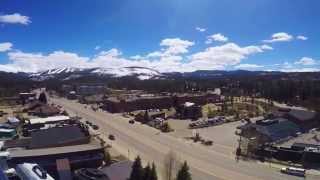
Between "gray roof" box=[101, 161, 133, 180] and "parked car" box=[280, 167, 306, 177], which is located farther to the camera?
"parked car" box=[280, 167, 306, 177]

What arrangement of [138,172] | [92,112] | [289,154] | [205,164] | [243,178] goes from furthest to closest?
[92,112]
[289,154]
[205,164]
[243,178]
[138,172]

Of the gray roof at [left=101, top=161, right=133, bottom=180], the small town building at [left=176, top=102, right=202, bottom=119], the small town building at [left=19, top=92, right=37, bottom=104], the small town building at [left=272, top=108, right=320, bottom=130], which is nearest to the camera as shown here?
the gray roof at [left=101, top=161, right=133, bottom=180]

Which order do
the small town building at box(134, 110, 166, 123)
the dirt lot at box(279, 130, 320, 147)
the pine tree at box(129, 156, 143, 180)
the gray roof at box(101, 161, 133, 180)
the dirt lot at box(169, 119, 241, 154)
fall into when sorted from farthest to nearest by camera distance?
the small town building at box(134, 110, 166, 123) → the dirt lot at box(279, 130, 320, 147) → the dirt lot at box(169, 119, 241, 154) → the gray roof at box(101, 161, 133, 180) → the pine tree at box(129, 156, 143, 180)

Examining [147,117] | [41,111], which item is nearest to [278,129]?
[147,117]

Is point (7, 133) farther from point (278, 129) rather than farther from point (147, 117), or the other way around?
point (278, 129)

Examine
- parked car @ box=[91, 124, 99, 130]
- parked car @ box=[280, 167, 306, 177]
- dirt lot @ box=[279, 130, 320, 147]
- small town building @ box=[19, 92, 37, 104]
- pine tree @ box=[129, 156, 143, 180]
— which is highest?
small town building @ box=[19, 92, 37, 104]

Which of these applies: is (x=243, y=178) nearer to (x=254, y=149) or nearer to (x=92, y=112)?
(x=254, y=149)

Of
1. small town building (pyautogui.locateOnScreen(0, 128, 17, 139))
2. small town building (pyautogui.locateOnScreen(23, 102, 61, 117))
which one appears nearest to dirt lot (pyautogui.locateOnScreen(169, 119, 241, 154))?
small town building (pyautogui.locateOnScreen(0, 128, 17, 139))

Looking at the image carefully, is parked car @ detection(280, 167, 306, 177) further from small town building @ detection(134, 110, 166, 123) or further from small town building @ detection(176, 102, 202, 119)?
small town building @ detection(176, 102, 202, 119)

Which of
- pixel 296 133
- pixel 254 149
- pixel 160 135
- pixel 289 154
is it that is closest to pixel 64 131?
pixel 160 135
